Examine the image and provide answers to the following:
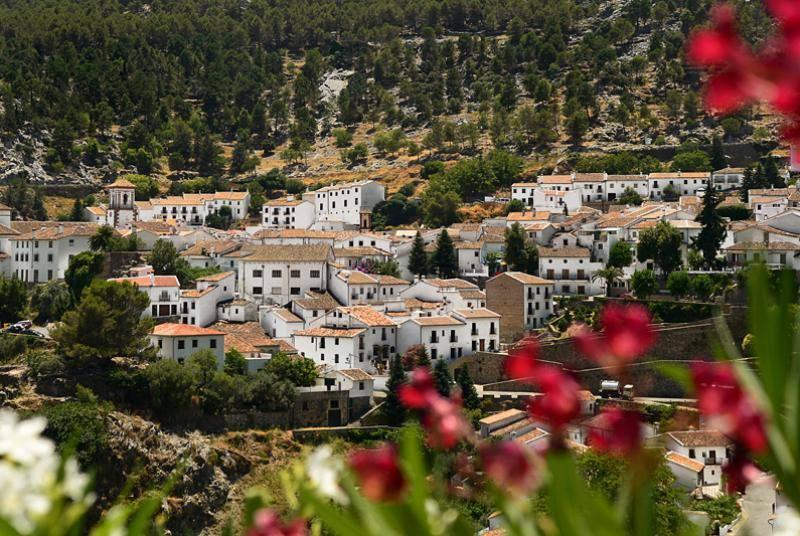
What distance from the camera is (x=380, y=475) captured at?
6.93 ft

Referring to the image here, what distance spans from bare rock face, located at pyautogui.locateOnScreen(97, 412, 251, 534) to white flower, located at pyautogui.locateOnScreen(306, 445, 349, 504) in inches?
1229

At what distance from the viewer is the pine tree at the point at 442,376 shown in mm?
Answer: 38594

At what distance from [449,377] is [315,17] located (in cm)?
9621

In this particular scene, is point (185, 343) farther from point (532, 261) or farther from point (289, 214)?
point (289, 214)

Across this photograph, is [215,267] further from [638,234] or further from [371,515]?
[371,515]

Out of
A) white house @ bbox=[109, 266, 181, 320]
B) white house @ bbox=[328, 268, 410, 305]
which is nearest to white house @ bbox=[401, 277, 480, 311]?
white house @ bbox=[328, 268, 410, 305]

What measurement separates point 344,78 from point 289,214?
156 feet

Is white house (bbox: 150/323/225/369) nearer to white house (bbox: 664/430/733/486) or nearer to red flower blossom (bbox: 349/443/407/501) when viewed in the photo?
white house (bbox: 664/430/733/486)

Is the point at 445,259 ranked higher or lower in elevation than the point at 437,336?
higher

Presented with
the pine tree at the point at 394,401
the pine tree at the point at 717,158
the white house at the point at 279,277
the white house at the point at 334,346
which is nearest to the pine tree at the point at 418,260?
the white house at the point at 279,277

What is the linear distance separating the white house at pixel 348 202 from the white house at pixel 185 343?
89.0 feet

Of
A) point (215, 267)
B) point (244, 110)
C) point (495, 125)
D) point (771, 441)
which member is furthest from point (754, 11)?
point (771, 441)

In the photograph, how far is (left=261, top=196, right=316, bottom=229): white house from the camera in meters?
69.4

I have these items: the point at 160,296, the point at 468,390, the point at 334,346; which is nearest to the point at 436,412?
the point at 468,390
